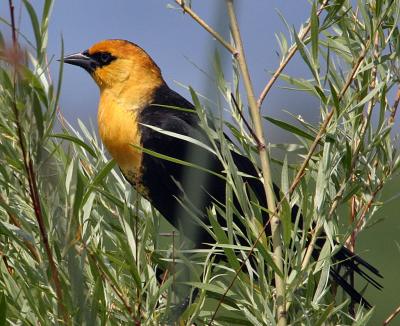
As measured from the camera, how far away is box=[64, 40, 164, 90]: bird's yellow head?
5.35ft

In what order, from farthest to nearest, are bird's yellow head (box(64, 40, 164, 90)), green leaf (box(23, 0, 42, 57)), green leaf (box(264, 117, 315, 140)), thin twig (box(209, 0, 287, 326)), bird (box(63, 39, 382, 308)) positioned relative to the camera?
bird's yellow head (box(64, 40, 164, 90)) → bird (box(63, 39, 382, 308)) → green leaf (box(264, 117, 315, 140)) → thin twig (box(209, 0, 287, 326)) → green leaf (box(23, 0, 42, 57))

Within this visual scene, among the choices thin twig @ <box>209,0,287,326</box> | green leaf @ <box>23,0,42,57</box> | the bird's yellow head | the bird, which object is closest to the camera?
green leaf @ <box>23,0,42,57</box>

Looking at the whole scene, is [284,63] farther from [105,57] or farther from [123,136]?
[105,57]

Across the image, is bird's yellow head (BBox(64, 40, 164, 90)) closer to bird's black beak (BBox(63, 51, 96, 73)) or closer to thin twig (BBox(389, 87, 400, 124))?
bird's black beak (BBox(63, 51, 96, 73))

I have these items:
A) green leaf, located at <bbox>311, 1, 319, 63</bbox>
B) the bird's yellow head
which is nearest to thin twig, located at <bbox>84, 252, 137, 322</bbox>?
green leaf, located at <bbox>311, 1, 319, 63</bbox>

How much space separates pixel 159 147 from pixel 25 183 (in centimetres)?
80

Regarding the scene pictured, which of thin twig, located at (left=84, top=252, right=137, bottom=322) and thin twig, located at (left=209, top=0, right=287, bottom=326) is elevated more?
thin twig, located at (left=209, top=0, right=287, bottom=326)

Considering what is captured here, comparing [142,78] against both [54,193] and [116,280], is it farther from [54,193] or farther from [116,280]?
[54,193]

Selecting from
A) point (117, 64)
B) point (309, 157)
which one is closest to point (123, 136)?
point (117, 64)

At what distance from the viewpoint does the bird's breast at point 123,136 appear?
135 centimetres

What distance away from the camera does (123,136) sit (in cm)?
137

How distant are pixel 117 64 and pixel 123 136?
1.12ft

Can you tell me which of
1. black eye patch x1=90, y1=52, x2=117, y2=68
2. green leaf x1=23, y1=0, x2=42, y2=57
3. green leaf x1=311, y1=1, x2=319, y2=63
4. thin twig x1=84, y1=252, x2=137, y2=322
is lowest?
black eye patch x1=90, y1=52, x2=117, y2=68

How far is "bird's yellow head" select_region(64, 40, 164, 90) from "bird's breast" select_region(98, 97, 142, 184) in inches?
6.7
